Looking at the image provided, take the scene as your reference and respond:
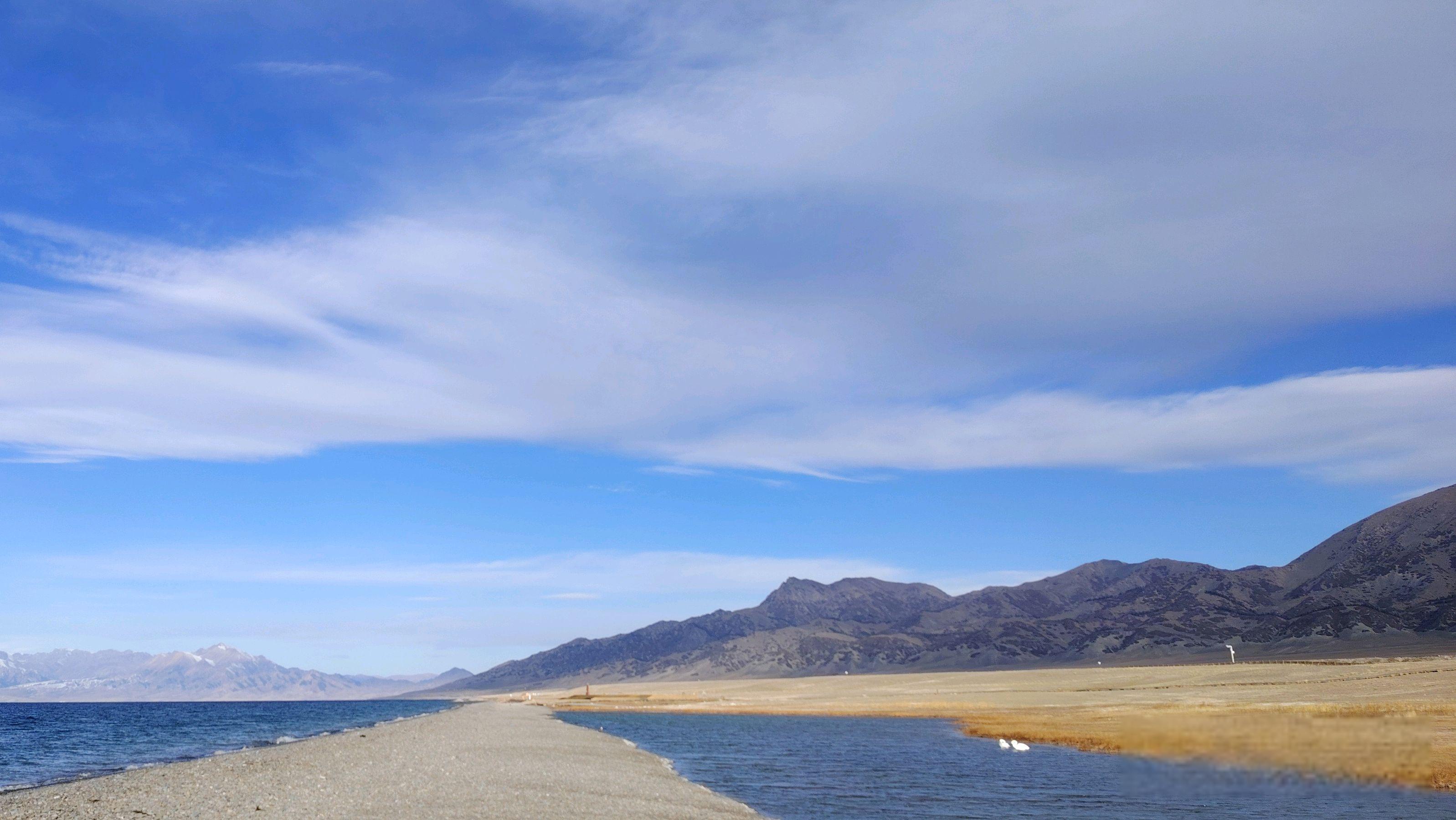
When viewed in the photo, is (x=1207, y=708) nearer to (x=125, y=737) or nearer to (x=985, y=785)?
(x=985, y=785)

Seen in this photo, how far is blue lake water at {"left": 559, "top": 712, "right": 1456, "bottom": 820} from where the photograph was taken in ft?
30.0

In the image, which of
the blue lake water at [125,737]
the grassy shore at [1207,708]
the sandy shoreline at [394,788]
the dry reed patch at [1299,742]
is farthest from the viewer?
the blue lake water at [125,737]

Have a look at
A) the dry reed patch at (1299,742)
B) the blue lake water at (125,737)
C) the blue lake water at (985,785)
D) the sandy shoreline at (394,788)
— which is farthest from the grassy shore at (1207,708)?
the blue lake water at (125,737)

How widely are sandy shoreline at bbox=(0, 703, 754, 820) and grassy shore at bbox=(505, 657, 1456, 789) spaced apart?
1870cm

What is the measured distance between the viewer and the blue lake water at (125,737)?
52.2 metres

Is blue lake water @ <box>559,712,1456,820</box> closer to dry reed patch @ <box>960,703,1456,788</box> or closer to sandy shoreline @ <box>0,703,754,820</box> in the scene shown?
dry reed patch @ <box>960,703,1456,788</box>

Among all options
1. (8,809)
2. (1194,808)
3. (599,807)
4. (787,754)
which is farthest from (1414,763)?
(787,754)

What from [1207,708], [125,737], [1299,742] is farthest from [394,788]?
[125,737]

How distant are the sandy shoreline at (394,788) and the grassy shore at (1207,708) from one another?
18.7 m

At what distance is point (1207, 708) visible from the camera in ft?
199

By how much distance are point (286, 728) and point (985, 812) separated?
101095 mm

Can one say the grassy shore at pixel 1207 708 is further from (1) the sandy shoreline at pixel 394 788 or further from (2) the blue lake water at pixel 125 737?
(2) the blue lake water at pixel 125 737

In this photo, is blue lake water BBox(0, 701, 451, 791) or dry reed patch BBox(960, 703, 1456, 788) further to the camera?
blue lake water BBox(0, 701, 451, 791)

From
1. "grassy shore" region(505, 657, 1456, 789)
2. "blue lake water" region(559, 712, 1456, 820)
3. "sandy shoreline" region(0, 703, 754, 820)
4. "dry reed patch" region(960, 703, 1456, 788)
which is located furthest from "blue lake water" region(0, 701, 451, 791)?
"grassy shore" region(505, 657, 1456, 789)
